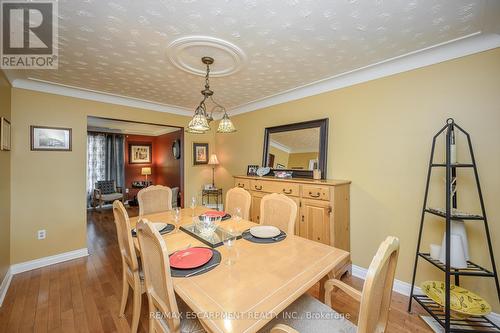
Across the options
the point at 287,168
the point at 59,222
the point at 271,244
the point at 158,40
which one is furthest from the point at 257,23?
the point at 59,222

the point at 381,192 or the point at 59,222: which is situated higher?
the point at 381,192

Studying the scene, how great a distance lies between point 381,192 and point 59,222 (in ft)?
14.1

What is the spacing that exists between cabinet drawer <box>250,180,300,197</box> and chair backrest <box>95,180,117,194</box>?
510 centimetres

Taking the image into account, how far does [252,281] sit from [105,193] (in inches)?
252

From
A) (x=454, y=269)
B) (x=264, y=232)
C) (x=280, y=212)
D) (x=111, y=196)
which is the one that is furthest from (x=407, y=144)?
(x=111, y=196)

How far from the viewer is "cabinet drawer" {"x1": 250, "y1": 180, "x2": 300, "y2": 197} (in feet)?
8.49

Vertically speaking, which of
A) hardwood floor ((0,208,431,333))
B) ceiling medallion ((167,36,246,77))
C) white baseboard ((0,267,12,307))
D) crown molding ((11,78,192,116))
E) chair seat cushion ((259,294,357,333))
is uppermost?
ceiling medallion ((167,36,246,77))

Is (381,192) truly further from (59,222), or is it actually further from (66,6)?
A: (59,222)

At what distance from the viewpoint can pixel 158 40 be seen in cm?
179

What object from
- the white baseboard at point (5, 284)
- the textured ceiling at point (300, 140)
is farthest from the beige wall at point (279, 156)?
the white baseboard at point (5, 284)

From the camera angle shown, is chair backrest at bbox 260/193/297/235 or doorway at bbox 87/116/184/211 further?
doorway at bbox 87/116/184/211

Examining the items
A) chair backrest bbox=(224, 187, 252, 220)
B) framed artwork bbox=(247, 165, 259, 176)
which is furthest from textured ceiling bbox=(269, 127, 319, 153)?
chair backrest bbox=(224, 187, 252, 220)

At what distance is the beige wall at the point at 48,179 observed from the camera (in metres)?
2.61

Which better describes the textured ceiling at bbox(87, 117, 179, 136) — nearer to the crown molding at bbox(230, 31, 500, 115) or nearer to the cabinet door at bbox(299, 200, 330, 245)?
the crown molding at bbox(230, 31, 500, 115)
